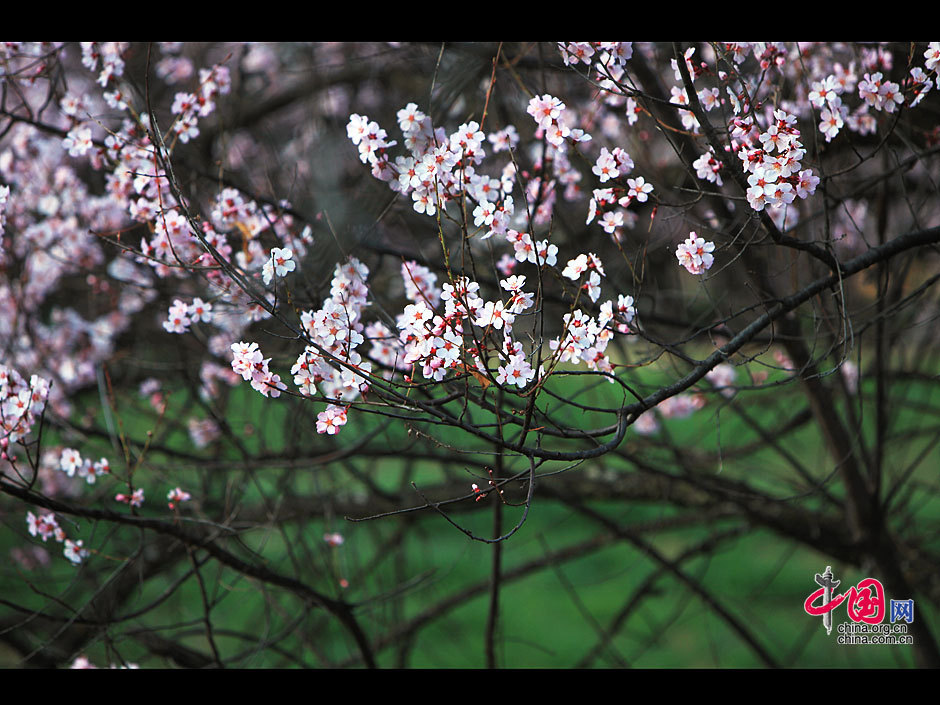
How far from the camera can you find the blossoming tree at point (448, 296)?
193 centimetres

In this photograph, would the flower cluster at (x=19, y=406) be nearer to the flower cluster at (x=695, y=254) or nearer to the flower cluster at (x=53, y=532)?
the flower cluster at (x=53, y=532)

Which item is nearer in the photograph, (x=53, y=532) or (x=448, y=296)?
(x=448, y=296)

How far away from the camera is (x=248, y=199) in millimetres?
2707

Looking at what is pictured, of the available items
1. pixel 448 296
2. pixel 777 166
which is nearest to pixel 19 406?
pixel 448 296

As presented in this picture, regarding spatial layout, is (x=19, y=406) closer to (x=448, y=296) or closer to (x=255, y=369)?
(x=255, y=369)

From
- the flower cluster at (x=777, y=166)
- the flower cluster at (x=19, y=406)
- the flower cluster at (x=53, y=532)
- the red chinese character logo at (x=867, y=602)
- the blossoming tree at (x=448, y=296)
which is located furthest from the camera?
the red chinese character logo at (x=867, y=602)

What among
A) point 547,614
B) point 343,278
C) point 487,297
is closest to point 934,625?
point 547,614

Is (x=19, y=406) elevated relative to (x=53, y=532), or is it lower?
elevated

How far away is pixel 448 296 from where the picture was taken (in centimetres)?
183

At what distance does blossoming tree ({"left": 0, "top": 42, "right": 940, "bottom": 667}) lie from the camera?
6.34 ft

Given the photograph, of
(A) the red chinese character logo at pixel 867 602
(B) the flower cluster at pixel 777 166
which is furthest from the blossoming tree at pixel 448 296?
(A) the red chinese character logo at pixel 867 602

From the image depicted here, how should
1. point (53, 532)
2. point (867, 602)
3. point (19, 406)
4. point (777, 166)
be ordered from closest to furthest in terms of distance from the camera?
point (777, 166)
point (19, 406)
point (53, 532)
point (867, 602)
